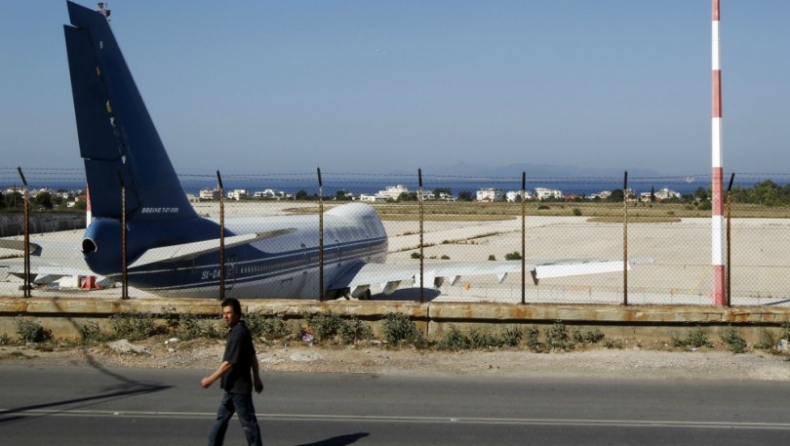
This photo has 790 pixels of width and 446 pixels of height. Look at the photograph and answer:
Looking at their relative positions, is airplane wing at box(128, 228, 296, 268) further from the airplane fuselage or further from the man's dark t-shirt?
the man's dark t-shirt

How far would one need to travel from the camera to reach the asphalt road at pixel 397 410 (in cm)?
1030

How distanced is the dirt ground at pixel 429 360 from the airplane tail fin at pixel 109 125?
4273 millimetres

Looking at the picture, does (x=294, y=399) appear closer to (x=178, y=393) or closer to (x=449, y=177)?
(x=178, y=393)

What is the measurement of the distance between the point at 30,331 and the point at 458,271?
12.4 meters

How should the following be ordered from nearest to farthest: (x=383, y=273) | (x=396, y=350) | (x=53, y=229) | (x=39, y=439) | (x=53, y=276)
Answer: (x=39, y=439), (x=396, y=350), (x=53, y=276), (x=383, y=273), (x=53, y=229)

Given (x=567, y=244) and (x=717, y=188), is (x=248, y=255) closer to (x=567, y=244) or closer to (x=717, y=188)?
(x=717, y=188)

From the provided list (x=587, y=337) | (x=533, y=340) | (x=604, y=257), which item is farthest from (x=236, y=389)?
(x=604, y=257)

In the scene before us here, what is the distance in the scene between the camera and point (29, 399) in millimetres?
12141

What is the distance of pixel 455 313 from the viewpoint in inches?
645

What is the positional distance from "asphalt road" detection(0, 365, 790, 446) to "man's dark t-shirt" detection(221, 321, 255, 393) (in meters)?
1.27

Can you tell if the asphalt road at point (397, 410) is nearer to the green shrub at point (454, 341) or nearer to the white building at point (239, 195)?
the green shrub at point (454, 341)

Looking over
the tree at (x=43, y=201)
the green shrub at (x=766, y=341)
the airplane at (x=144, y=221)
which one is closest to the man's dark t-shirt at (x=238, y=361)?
the airplane at (x=144, y=221)

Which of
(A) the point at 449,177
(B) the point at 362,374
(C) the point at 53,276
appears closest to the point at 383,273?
(A) the point at 449,177

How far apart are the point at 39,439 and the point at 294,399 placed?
3376mm
